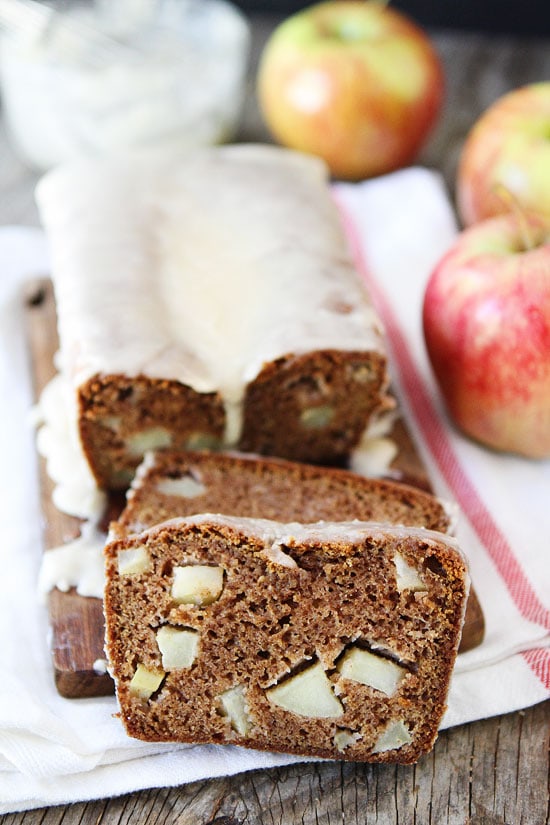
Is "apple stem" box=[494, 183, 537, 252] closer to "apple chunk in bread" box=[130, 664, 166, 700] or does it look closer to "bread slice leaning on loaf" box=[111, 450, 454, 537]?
"bread slice leaning on loaf" box=[111, 450, 454, 537]

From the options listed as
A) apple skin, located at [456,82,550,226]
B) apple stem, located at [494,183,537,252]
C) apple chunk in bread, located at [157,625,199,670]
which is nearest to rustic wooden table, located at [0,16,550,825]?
apple chunk in bread, located at [157,625,199,670]

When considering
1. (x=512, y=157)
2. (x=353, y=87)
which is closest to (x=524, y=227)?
(x=512, y=157)

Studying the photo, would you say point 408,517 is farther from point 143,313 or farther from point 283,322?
point 143,313

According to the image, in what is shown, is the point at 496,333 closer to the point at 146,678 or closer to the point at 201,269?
the point at 201,269

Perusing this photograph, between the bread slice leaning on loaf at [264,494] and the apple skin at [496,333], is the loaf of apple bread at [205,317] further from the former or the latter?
the apple skin at [496,333]

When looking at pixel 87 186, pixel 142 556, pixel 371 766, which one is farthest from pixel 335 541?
pixel 87 186

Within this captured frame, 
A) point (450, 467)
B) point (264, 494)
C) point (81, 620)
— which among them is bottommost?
point (450, 467)

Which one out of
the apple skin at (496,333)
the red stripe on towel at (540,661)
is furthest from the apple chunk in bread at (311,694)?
the apple skin at (496,333)
